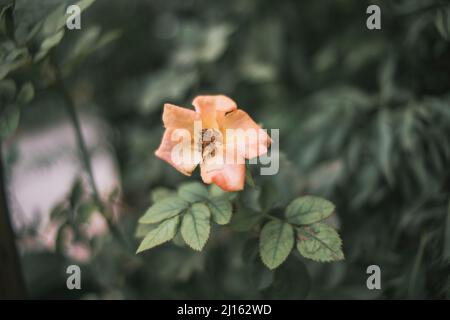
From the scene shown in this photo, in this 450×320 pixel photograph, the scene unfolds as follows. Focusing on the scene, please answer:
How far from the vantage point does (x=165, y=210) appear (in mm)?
847

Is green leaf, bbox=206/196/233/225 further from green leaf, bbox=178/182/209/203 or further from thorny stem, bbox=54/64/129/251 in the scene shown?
thorny stem, bbox=54/64/129/251

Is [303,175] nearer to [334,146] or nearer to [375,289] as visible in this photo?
[334,146]

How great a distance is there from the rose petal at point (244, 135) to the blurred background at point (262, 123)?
0.64 feet

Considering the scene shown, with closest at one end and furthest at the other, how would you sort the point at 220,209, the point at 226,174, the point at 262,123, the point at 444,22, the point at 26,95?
the point at 226,174, the point at 220,209, the point at 26,95, the point at 444,22, the point at 262,123

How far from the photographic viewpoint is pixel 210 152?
0.81 m

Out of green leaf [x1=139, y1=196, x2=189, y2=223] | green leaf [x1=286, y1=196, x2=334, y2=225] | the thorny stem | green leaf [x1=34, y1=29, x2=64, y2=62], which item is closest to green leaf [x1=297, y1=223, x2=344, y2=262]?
green leaf [x1=286, y1=196, x2=334, y2=225]

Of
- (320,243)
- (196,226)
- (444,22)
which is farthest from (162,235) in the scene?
(444,22)

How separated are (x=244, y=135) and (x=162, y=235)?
231 millimetres

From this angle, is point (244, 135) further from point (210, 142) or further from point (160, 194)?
point (160, 194)

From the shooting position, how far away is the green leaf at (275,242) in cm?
80

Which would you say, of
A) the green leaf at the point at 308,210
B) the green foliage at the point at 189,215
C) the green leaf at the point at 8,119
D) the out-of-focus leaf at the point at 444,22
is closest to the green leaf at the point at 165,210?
the green foliage at the point at 189,215

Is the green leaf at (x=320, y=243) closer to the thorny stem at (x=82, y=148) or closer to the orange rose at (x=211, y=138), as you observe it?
the orange rose at (x=211, y=138)

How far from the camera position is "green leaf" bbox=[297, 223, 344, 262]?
785mm
